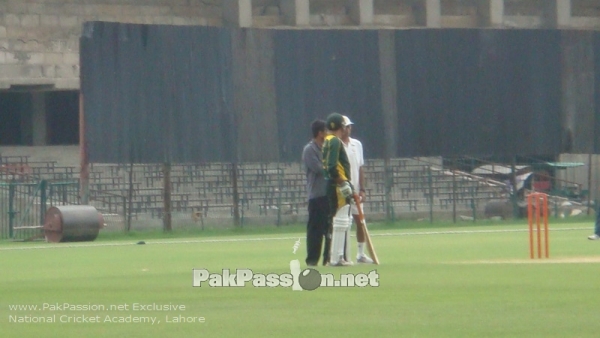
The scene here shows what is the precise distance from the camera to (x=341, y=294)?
1119 centimetres

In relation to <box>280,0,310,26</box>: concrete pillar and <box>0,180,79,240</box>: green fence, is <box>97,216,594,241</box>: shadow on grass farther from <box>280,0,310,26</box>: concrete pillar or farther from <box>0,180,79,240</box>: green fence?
<box>280,0,310,26</box>: concrete pillar

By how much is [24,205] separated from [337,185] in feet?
54.2

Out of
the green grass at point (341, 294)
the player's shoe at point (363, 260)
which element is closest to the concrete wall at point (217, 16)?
the green grass at point (341, 294)

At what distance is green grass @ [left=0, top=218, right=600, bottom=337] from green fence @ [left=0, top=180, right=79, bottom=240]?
896cm

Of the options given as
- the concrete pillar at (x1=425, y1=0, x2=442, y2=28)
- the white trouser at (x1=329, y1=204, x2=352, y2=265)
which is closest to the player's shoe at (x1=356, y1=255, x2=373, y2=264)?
the white trouser at (x1=329, y1=204, x2=352, y2=265)

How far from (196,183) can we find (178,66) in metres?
4.56

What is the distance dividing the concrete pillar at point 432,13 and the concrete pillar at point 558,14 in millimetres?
5145

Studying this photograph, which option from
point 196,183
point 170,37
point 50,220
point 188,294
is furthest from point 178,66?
point 188,294

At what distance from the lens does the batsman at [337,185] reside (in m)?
13.9

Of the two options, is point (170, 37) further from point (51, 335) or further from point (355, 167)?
point (51, 335)

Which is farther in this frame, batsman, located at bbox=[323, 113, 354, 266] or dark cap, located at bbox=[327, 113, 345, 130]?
dark cap, located at bbox=[327, 113, 345, 130]

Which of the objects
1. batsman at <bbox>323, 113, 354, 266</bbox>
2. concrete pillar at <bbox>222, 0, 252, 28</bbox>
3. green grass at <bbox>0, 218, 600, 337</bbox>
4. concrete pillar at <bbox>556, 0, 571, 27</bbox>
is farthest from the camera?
concrete pillar at <bbox>556, 0, 571, 27</bbox>

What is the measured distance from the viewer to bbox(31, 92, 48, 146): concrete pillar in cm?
4559

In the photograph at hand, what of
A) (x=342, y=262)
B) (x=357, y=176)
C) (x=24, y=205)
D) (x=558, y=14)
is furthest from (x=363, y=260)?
(x=558, y=14)
